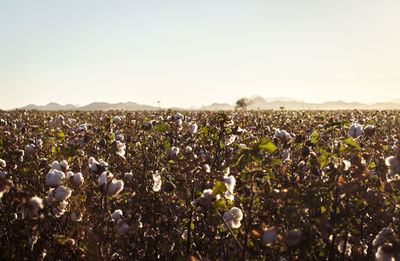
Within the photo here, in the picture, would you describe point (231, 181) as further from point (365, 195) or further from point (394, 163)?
point (394, 163)

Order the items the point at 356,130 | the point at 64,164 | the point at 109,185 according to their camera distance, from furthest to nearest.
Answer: the point at 356,130 < the point at 64,164 < the point at 109,185

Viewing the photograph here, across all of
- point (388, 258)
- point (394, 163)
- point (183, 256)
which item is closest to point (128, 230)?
point (183, 256)

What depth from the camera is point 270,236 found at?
188cm

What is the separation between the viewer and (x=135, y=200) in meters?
3.93

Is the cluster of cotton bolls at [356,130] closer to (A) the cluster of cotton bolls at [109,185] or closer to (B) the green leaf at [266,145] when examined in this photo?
(B) the green leaf at [266,145]

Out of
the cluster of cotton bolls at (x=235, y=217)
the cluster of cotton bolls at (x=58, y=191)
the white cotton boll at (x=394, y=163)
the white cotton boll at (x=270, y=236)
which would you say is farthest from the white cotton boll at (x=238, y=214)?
the cluster of cotton bolls at (x=58, y=191)

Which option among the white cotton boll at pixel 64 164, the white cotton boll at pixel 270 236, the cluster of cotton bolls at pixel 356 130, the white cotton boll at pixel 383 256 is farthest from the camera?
the cluster of cotton bolls at pixel 356 130

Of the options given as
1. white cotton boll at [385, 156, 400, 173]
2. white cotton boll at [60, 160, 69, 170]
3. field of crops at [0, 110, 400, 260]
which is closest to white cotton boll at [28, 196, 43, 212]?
field of crops at [0, 110, 400, 260]

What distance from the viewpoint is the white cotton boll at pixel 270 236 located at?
186 centimetres

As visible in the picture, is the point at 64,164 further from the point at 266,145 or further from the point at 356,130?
the point at 356,130

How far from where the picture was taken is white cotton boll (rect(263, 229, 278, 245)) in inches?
73.3

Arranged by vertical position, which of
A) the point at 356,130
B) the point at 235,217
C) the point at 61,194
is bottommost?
the point at 235,217

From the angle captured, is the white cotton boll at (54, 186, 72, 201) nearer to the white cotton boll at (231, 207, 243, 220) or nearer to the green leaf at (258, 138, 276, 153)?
the white cotton boll at (231, 207, 243, 220)

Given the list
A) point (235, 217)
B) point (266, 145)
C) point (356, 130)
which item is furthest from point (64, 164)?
point (356, 130)
